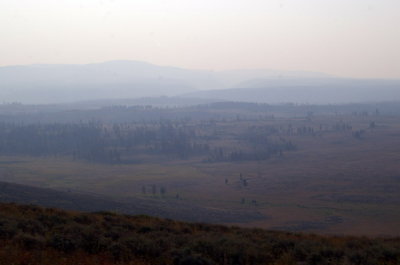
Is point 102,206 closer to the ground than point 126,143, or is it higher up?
higher up

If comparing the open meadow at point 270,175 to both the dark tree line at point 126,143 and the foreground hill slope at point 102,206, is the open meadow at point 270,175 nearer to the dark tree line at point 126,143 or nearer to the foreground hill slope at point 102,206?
the dark tree line at point 126,143

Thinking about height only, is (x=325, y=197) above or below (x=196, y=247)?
below

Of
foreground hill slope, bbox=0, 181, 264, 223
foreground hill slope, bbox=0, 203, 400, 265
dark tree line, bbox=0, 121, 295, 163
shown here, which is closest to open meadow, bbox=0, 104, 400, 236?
dark tree line, bbox=0, 121, 295, 163

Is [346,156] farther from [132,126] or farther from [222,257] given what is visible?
[222,257]

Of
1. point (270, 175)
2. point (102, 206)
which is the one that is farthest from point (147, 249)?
point (270, 175)

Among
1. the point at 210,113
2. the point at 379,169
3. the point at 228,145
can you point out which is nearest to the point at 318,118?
the point at 210,113

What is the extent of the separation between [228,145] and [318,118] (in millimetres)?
44501

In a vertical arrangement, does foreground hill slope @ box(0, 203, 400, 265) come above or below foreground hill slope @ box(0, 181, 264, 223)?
above

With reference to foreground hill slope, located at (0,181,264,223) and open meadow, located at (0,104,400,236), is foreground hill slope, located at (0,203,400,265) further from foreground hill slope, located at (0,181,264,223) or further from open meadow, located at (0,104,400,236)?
open meadow, located at (0,104,400,236)

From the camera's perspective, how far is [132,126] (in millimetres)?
118438

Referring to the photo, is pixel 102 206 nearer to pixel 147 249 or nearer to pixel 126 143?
pixel 147 249

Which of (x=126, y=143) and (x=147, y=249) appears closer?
(x=147, y=249)

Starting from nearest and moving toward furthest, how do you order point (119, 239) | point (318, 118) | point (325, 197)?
point (119, 239), point (325, 197), point (318, 118)

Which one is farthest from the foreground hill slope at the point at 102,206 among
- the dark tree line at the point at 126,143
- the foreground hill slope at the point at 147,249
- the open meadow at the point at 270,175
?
the dark tree line at the point at 126,143
